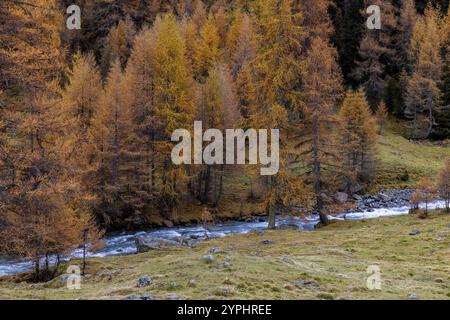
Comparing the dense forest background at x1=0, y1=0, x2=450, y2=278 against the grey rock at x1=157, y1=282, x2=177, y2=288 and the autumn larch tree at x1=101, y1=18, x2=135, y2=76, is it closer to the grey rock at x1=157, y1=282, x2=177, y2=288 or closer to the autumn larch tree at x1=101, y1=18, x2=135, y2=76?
the autumn larch tree at x1=101, y1=18, x2=135, y2=76

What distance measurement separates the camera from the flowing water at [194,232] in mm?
28359

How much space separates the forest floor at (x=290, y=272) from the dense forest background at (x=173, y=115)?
11.2 feet

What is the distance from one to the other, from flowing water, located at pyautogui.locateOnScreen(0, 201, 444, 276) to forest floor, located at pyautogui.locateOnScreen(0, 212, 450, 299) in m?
4.17

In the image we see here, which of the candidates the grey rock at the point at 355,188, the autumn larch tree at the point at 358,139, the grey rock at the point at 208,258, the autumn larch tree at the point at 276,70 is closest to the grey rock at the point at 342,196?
the autumn larch tree at the point at 358,139

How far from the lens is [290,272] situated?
1479cm

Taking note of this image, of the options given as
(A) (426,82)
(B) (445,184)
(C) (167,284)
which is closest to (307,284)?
(C) (167,284)

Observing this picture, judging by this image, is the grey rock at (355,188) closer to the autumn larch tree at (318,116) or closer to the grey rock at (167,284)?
the autumn larch tree at (318,116)

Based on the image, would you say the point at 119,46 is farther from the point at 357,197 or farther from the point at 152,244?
the point at 152,244

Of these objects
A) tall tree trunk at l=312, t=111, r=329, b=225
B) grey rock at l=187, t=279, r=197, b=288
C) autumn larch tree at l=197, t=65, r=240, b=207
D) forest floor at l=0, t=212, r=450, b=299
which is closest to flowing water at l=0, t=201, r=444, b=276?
tall tree trunk at l=312, t=111, r=329, b=225

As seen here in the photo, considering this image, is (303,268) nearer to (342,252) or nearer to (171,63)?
(342,252)

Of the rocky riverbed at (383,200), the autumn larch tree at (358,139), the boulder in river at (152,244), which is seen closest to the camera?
the boulder in river at (152,244)

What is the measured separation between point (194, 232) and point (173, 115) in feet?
35.3

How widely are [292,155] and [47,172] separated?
1819 cm

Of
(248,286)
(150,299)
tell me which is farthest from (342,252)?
(150,299)
